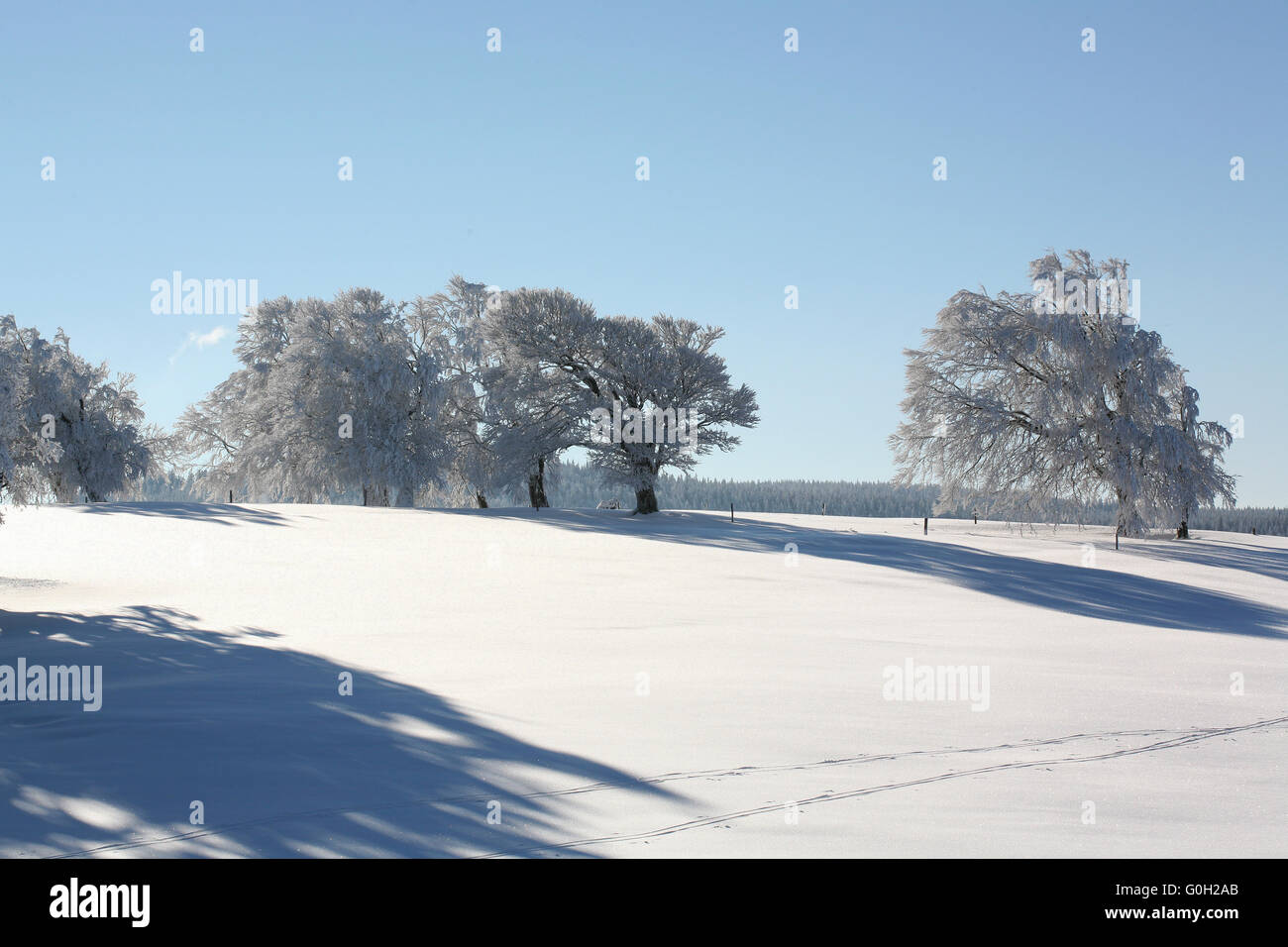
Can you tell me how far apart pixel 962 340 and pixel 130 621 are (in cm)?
3254

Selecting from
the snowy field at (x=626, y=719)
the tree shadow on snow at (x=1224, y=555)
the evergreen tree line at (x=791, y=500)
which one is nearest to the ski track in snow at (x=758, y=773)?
the snowy field at (x=626, y=719)

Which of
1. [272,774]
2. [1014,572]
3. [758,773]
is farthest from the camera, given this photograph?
[1014,572]

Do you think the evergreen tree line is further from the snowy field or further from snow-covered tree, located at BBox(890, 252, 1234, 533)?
the snowy field

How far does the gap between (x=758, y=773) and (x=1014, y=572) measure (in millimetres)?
20164

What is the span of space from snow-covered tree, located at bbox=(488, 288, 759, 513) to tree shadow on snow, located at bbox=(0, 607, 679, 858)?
28633mm

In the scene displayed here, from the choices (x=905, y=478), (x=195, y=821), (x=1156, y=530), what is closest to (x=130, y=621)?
(x=195, y=821)

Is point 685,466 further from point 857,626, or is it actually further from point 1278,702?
point 1278,702

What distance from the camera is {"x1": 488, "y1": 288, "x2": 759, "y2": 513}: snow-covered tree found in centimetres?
3806

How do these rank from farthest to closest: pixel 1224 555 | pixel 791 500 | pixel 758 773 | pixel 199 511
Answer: pixel 791 500
pixel 199 511
pixel 1224 555
pixel 758 773

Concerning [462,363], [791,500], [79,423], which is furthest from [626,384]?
[791,500]

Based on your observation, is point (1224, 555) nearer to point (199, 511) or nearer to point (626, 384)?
point (626, 384)

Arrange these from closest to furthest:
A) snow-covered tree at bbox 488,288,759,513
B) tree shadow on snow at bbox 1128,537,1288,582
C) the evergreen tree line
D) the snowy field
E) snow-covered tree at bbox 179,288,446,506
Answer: the snowy field → tree shadow on snow at bbox 1128,537,1288,582 → snow-covered tree at bbox 488,288,759,513 → snow-covered tree at bbox 179,288,446,506 → the evergreen tree line

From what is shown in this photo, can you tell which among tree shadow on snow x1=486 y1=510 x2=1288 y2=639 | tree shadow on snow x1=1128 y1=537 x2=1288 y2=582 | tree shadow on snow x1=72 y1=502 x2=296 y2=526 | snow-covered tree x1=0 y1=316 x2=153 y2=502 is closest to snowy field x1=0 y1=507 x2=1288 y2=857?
tree shadow on snow x1=486 y1=510 x2=1288 y2=639

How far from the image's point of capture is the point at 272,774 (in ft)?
20.6
